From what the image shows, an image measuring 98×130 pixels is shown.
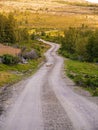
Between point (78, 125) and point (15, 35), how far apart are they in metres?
118

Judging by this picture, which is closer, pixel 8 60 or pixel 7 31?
pixel 8 60

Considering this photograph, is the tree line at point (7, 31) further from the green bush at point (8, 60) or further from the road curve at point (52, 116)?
the road curve at point (52, 116)

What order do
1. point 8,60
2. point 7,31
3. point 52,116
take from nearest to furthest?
point 52,116, point 8,60, point 7,31

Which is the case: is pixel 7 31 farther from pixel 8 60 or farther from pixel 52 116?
pixel 52 116

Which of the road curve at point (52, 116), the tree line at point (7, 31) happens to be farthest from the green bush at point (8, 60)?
the tree line at point (7, 31)

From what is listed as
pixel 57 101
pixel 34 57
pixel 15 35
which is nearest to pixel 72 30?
pixel 15 35

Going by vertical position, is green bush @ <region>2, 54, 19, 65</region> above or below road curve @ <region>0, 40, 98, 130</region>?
below

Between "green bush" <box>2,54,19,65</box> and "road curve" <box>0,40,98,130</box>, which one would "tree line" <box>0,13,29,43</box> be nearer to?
"green bush" <box>2,54,19,65</box>

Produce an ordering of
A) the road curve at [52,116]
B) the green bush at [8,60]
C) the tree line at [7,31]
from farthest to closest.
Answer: the tree line at [7,31] < the green bush at [8,60] < the road curve at [52,116]

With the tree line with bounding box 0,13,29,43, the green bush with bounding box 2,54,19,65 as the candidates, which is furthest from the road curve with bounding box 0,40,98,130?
the tree line with bounding box 0,13,29,43

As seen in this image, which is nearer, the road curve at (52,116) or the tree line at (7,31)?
the road curve at (52,116)

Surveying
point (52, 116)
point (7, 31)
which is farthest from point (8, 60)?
point (7, 31)

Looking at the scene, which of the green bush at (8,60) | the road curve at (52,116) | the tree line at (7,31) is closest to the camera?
the road curve at (52,116)

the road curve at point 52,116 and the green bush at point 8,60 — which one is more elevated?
the road curve at point 52,116
